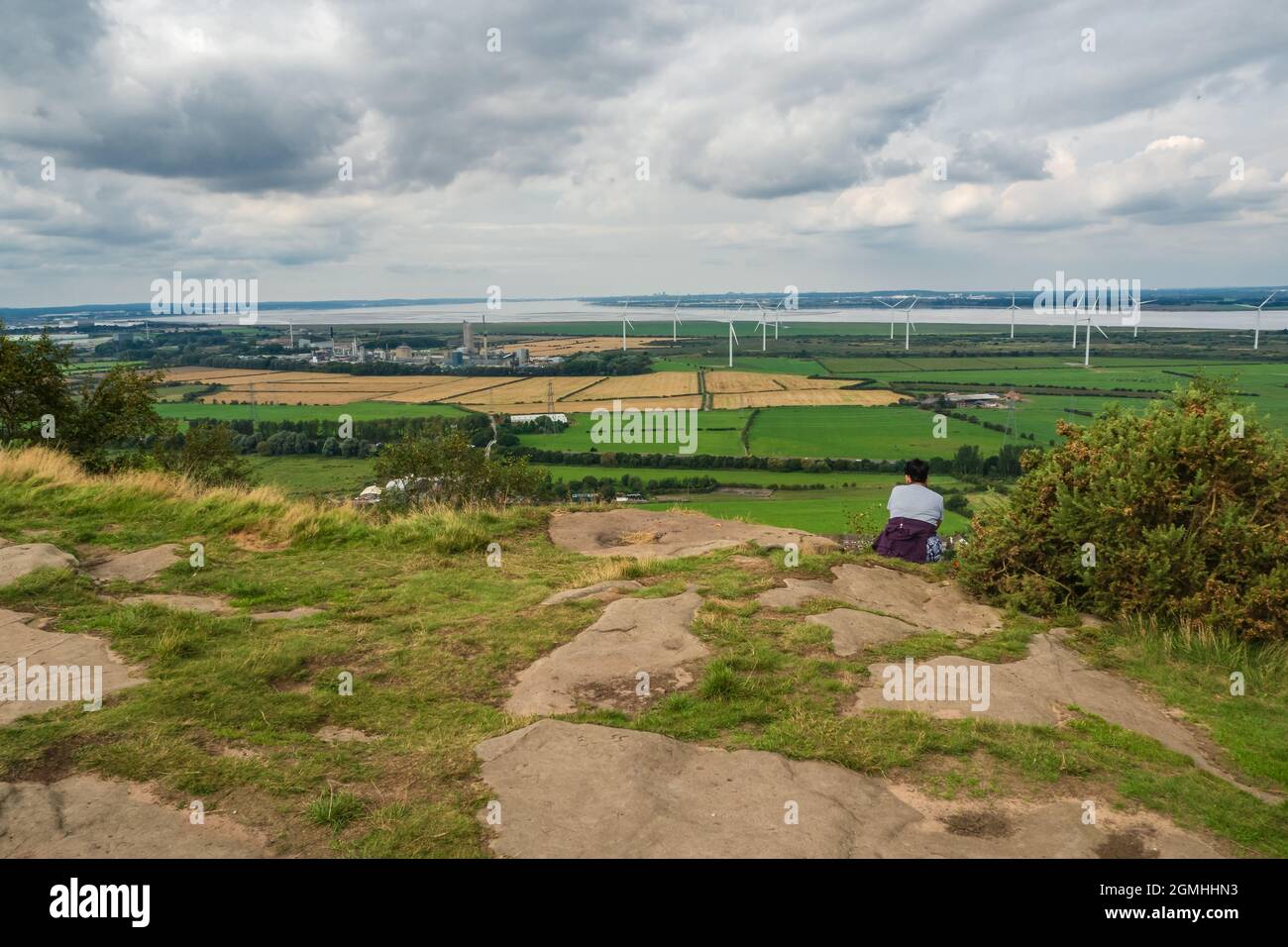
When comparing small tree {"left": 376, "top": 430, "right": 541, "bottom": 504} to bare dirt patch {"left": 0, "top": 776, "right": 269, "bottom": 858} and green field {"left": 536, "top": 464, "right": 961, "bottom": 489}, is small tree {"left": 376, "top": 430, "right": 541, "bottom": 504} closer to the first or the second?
bare dirt patch {"left": 0, "top": 776, "right": 269, "bottom": 858}

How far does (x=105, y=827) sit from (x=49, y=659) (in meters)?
2.97

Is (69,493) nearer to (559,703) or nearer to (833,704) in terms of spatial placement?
(559,703)

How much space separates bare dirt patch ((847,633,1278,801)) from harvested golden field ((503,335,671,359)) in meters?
81.7

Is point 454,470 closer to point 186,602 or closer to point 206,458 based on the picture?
point 206,458

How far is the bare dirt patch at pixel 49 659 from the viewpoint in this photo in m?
5.37

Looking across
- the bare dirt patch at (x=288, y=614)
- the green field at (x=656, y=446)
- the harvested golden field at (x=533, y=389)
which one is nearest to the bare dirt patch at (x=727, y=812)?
the bare dirt patch at (x=288, y=614)

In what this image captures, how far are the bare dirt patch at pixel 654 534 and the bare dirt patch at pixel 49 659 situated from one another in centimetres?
540

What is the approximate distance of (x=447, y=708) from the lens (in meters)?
5.58

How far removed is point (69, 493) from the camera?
11.4 meters

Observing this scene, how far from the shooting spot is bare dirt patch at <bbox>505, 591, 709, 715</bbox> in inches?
220

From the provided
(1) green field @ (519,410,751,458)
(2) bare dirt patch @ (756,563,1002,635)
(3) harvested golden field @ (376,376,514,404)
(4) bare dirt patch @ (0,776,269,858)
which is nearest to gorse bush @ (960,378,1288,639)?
(2) bare dirt patch @ (756,563,1002,635)

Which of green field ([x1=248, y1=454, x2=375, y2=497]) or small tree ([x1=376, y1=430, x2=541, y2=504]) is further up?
small tree ([x1=376, y1=430, x2=541, y2=504])
